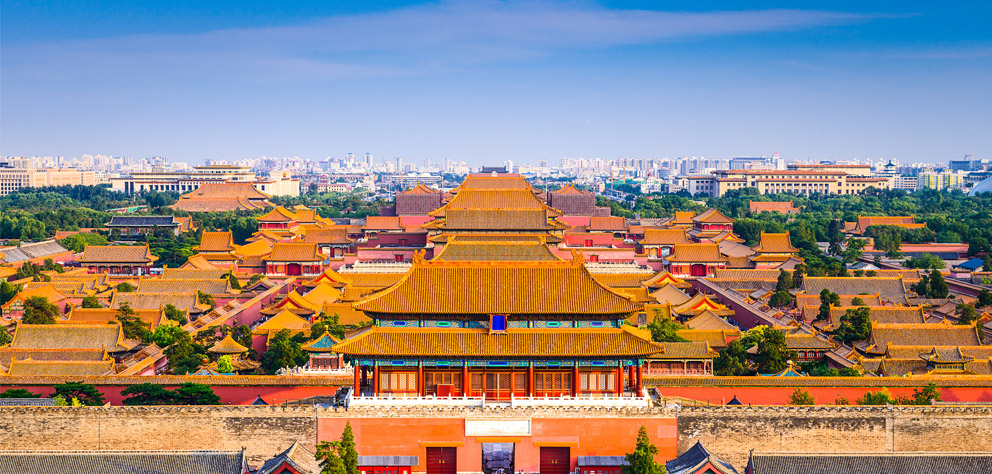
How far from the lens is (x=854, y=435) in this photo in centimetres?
2216

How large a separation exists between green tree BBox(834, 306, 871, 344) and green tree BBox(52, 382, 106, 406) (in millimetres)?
23232

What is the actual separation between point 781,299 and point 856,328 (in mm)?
8401

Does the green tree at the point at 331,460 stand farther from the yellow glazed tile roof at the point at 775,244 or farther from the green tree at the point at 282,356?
the yellow glazed tile roof at the point at 775,244

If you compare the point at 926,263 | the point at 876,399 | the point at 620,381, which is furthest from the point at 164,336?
the point at 926,263

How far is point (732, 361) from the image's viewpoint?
2842 cm

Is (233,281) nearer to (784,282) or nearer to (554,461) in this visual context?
(784,282)

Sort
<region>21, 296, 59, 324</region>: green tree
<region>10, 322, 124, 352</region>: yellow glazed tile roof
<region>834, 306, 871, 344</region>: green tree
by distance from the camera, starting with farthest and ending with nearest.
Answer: <region>21, 296, 59, 324</region>: green tree < <region>834, 306, 871, 344</region>: green tree < <region>10, 322, 124, 352</region>: yellow glazed tile roof

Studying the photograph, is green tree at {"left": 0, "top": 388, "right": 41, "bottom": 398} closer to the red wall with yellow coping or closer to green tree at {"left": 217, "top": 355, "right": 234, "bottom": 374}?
green tree at {"left": 217, "top": 355, "right": 234, "bottom": 374}

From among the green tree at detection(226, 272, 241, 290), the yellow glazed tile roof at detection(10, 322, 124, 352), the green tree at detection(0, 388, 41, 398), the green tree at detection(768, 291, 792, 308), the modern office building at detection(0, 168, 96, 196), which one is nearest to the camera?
the green tree at detection(0, 388, 41, 398)

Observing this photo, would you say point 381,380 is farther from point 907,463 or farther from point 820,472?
point 907,463

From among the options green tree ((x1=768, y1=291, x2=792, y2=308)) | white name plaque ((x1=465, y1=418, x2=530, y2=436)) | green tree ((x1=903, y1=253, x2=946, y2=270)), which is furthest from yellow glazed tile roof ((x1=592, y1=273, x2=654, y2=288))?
white name plaque ((x1=465, y1=418, x2=530, y2=436))

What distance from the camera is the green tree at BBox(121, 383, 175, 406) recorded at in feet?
79.8

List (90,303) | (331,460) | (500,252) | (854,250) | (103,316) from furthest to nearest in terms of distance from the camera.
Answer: (854,250) < (90,303) < (103,316) < (500,252) < (331,460)

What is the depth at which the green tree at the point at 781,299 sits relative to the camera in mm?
40219
